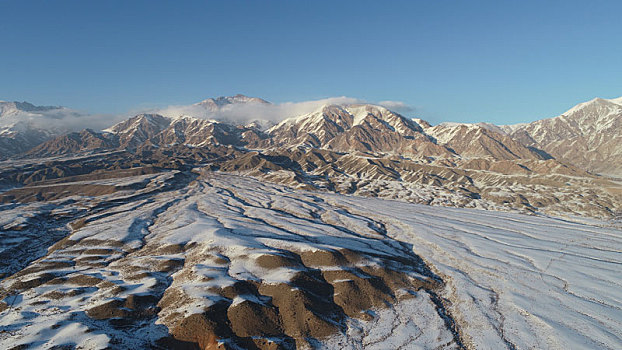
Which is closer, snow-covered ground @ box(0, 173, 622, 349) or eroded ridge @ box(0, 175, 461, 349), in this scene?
eroded ridge @ box(0, 175, 461, 349)

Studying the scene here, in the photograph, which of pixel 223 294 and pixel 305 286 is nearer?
pixel 223 294

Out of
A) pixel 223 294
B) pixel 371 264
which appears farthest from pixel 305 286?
pixel 371 264

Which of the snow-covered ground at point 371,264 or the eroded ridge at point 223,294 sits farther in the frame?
the snow-covered ground at point 371,264

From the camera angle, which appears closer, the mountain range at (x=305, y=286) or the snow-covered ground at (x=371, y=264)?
the mountain range at (x=305, y=286)

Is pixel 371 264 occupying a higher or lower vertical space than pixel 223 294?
higher

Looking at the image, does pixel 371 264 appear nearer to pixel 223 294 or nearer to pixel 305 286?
pixel 305 286

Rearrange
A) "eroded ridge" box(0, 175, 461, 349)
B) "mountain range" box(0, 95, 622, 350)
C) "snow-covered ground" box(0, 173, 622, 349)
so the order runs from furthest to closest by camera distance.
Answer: "snow-covered ground" box(0, 173, 622, 349) < "mountain range" box(0, 95, 622, 350) < "eroded ridge" box(0, 175, 461, 349)

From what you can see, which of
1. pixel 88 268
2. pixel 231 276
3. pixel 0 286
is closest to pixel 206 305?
pixel 231 276

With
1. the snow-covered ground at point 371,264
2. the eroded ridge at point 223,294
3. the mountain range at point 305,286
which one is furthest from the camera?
the snow-covered ground at point 371,264

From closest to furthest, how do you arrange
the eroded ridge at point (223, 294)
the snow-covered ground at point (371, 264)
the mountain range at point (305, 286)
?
the eroded ridge at point (223, 294)
the mountain range at point (305, 286)
the snow-covered ground at point (371, 264)
